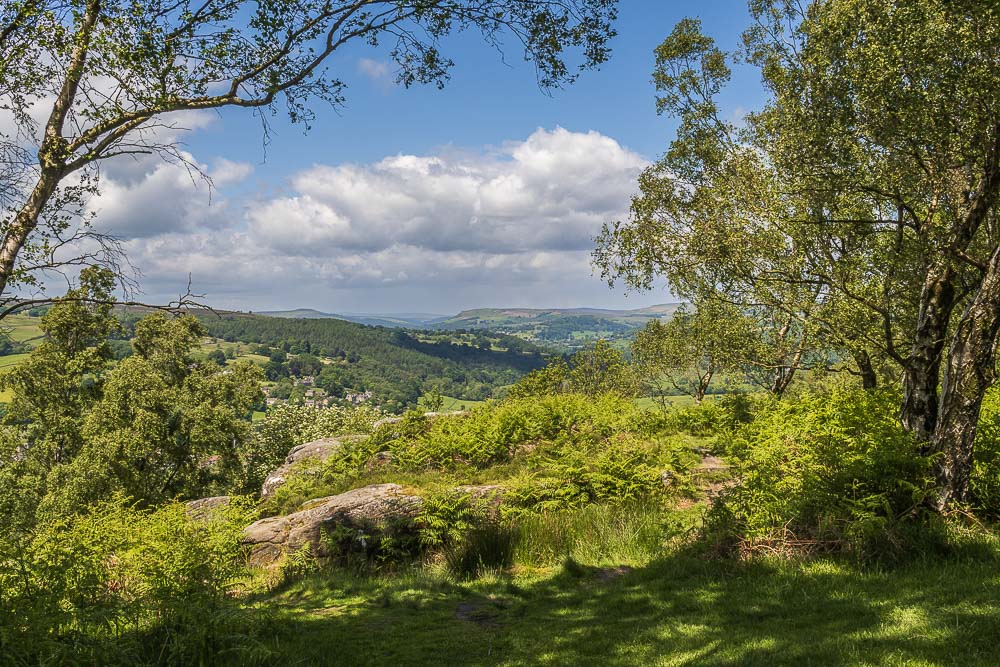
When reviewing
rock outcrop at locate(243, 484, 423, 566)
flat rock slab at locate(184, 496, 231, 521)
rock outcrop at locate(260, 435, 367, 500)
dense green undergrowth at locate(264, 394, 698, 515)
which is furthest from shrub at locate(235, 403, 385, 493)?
rock outcrop at locate(243, 484, 423, 566)

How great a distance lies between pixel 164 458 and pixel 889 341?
3576cm

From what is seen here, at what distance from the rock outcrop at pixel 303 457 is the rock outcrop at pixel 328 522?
16.7 feet

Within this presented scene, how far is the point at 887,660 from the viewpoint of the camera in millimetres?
4035

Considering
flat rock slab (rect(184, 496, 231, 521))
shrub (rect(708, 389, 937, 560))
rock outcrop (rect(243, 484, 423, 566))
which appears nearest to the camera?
shrub (rect(708, 389, 937, 560))

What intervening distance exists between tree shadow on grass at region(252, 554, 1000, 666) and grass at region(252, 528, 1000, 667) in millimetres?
18

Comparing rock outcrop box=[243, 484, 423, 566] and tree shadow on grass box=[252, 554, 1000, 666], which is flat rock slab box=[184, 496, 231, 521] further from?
tree shadow on grass box=[252, 554, 1000, 666]

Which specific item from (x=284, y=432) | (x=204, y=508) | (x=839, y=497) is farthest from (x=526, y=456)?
(x=284, y=432)

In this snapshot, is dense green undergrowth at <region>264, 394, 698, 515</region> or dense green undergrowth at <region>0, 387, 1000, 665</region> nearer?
dense green undergrowth at <region>0, 387, 1000, 665</region>

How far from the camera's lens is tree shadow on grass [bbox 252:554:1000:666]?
4477 mm

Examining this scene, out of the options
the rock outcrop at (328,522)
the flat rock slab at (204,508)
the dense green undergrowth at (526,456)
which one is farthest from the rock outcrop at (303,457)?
the rock outcrop at (328,522)

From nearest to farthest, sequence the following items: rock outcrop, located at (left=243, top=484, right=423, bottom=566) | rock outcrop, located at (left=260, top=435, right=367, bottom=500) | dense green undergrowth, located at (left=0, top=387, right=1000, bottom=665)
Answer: dense green undergrowth, located at (left=0, top=387, right=1000, bottom=665), rock outcrop, located at (left=243, top=484, right=423, bottom=566), rock outcrop, located at (left=260, top=435, right=367, bottom=500)

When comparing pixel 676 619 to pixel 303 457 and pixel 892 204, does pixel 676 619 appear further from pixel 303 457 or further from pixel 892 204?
pixel 303 457

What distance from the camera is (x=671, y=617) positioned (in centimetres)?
590

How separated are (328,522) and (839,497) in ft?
29.9
